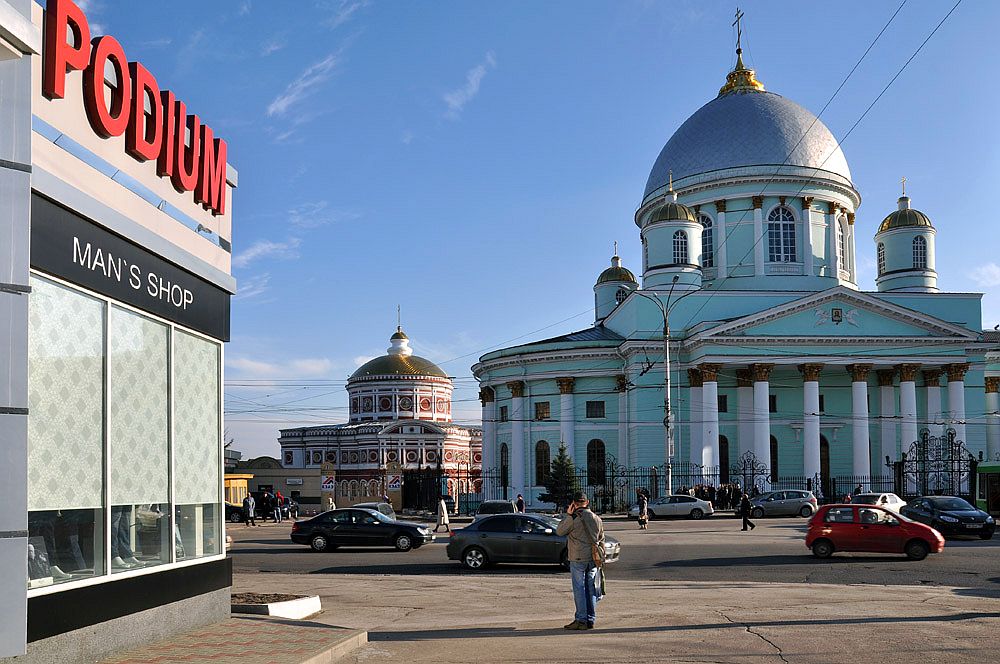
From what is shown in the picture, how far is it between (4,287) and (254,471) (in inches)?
2741

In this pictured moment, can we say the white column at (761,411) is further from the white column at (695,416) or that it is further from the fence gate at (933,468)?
the fence gate at (933,468)

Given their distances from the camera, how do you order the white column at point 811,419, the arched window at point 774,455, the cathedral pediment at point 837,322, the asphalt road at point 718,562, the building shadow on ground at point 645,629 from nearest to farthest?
the building shadow on ground at point 645,629 → the asphalt road at point 718,562 → the cathedral pediment at point 837,322 → the white column at point 811,419 → the arched window at point 774,455

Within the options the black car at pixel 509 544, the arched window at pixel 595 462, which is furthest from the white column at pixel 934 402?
the black car at pixel 509 544

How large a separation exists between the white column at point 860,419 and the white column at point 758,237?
8657mm

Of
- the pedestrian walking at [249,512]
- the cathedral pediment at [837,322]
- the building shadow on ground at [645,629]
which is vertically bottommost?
the pedestrian walking at [249,512]

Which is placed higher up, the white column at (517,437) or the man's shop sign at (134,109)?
the man's shop sign at (134,109)

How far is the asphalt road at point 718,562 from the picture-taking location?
2000 cm

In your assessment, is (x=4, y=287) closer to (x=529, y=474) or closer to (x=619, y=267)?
(x=529, y=474)

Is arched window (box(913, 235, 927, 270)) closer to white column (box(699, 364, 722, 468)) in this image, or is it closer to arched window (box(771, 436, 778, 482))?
arched window (box(771, 436, 778, 482))

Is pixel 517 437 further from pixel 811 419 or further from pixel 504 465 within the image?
pixel 811 419

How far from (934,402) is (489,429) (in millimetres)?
23529

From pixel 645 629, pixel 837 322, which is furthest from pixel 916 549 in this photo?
pixel 837 322

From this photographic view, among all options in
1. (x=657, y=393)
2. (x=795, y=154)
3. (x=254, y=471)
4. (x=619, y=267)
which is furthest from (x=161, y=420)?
(x=254, y=471)

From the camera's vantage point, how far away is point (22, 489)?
7.74m
